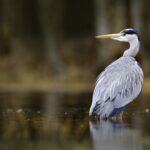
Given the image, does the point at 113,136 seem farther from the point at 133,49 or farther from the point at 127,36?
the point at 127,36

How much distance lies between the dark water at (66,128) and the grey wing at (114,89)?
29 centimetres

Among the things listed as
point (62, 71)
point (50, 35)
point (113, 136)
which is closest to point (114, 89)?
point (113, 136)

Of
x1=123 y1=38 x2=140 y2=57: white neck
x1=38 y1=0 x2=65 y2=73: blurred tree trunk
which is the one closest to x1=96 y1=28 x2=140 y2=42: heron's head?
x1=123 y1=38 x2=140 y2=57: white neck

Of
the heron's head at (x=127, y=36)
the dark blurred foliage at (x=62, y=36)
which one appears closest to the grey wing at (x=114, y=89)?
the heron's head at (x=127, y=36)

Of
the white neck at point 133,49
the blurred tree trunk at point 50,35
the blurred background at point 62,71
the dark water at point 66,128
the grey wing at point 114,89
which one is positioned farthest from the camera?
the blurred tree trunk at point 50,35

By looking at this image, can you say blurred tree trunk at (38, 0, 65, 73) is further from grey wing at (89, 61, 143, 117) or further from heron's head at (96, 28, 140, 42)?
grey wing at (89, 61, 143, 117)

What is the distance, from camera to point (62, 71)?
28734 millimetres

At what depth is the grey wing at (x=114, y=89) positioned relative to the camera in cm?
1306

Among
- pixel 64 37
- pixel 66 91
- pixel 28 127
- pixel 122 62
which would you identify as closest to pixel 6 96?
pixel 66 91

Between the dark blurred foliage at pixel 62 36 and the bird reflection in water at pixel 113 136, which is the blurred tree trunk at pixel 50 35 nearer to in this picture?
the dark blurred foliage at pixel 62 36

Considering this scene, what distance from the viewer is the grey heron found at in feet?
42.9

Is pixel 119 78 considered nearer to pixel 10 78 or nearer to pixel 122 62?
pixel 122 62

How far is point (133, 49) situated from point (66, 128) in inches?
155

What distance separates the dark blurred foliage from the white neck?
1235 centimetres
